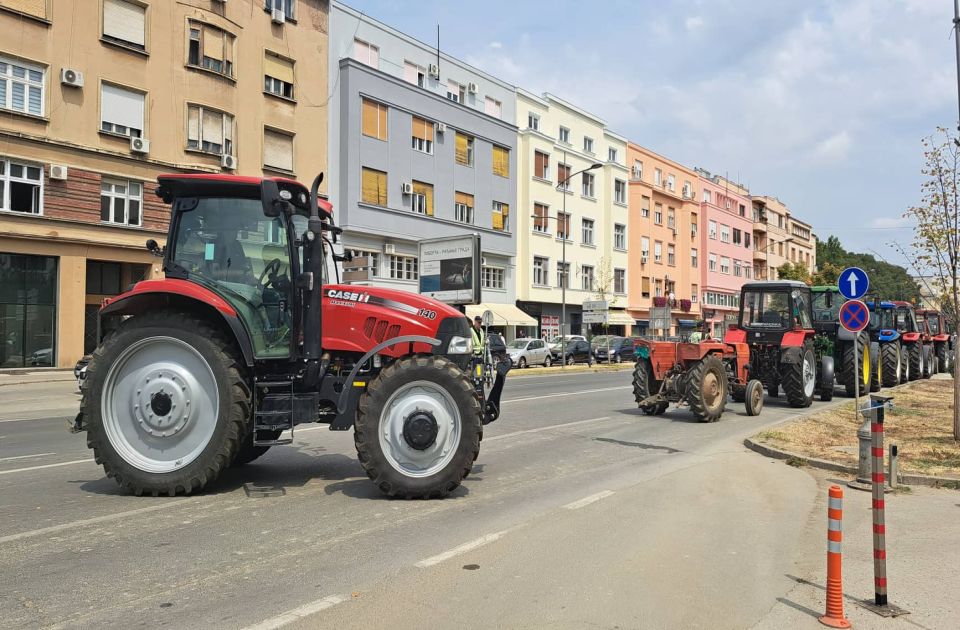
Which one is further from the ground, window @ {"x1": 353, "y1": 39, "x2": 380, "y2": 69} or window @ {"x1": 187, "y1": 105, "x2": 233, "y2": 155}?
window @ {"x1": 353, "y1": 39, "x2": 380, "y2": 69}

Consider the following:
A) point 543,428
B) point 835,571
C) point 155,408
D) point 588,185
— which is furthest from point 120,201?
point 588,185

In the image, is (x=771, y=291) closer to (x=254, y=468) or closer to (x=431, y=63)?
(x=254, y=468)

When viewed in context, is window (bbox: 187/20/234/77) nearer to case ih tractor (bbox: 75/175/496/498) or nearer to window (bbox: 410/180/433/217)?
window (bbox: 410/180/433/217)

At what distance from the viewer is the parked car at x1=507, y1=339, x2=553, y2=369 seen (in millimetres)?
34697

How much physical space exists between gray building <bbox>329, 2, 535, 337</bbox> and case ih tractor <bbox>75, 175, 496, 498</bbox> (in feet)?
67.5

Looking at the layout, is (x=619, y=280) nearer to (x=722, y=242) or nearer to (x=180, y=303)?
(x=722, y=242)

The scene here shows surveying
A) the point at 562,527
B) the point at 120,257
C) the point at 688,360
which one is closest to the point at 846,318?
the point at 688,360

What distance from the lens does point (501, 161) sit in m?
41.1

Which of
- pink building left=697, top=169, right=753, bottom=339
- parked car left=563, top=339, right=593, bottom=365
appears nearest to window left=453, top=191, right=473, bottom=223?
parked car left=563, top=339, right=593, bottom=365

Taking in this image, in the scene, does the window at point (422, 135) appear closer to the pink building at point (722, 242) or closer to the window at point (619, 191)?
the window at point (619, 191)

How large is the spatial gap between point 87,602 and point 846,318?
486 inches

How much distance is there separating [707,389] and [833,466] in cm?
472

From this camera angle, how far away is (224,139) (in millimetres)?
27344

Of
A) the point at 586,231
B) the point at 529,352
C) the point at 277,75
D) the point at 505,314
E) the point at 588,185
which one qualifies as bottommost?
the point at 529,352
